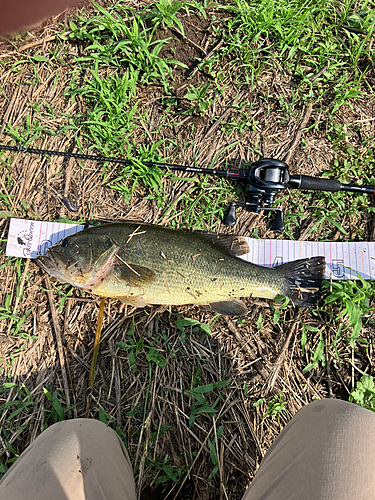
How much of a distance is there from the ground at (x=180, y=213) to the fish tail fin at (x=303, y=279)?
0.18 m

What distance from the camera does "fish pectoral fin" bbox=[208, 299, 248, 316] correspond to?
334cm

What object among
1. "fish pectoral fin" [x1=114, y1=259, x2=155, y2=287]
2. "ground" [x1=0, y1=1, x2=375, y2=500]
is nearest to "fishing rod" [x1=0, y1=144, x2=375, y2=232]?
"ground" [x1=0, y1=1, x2=375, y2=500]

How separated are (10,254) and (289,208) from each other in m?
3.17

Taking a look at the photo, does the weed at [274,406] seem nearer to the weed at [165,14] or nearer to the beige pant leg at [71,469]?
the beige pant leg at [71,469]

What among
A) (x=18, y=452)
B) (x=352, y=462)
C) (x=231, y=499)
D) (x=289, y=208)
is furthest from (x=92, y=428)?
(x=289, y=208)

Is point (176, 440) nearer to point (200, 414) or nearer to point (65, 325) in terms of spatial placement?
point (200, 414)

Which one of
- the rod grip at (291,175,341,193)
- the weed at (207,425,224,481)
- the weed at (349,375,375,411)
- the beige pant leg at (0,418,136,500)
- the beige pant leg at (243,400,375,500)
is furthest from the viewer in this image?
the rod grip at (291,175,341,193)

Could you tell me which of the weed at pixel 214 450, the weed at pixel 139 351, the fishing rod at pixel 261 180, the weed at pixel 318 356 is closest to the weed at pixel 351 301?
the weed at pixel 318 356

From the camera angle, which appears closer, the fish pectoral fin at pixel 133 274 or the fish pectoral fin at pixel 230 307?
the fish pectoral fin at pixel 133 274

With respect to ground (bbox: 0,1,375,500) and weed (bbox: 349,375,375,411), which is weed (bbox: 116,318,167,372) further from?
weed (bbox: 349,375,375,411)

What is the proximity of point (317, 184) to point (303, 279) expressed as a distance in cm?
104

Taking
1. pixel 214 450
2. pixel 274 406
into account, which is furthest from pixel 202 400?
pixel 274 406

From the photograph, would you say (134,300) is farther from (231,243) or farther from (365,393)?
(365,393)

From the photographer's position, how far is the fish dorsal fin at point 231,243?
3471 mm
